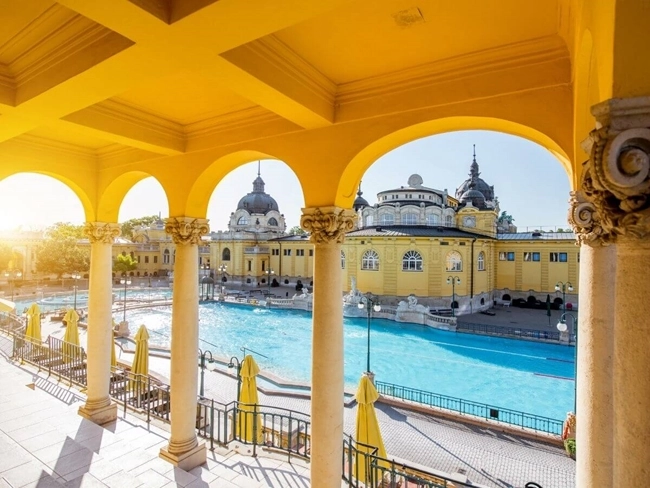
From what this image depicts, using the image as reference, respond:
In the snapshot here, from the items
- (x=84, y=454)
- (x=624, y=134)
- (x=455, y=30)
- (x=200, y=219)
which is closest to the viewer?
(x=624, y=134)

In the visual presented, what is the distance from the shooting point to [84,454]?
5535 mm

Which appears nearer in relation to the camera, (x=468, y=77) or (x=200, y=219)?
(x=468, y=77)

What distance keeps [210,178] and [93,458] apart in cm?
465

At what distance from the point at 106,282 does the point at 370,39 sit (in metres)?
6.92

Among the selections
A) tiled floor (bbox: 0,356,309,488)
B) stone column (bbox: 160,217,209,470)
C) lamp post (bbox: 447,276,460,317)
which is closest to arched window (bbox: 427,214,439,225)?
lamp post (bbox: 447,276,460,317)

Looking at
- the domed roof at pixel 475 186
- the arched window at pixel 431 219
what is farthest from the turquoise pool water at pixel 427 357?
the domed roof at pixel 475 186

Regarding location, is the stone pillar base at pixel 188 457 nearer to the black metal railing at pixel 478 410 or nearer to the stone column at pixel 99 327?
the stone column at pixel 99 327

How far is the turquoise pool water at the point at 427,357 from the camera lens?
1628 centimetres

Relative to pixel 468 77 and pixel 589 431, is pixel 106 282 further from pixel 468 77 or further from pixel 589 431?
pixel 589 431

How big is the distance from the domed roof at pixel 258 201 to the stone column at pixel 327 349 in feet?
184

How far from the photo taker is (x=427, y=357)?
20.7 meters

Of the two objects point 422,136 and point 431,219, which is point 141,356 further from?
point 431,219

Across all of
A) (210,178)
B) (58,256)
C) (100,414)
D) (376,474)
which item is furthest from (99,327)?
(58,256)

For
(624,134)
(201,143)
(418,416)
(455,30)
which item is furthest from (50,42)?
(418,416)
